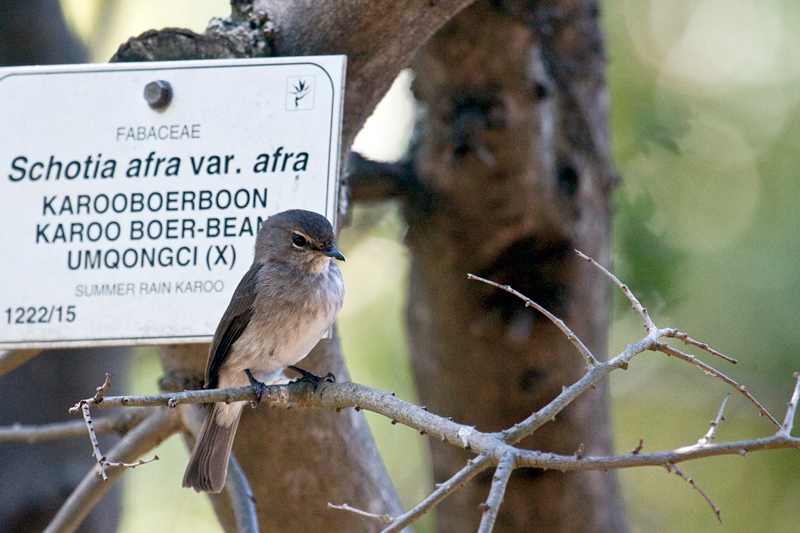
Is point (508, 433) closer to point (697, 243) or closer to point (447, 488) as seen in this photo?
point (447, 488)

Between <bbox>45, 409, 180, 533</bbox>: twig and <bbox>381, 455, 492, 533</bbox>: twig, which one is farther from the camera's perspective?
<bbox>45, 409, 180, 533</bbox>: twig

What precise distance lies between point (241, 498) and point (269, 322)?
614 millimetres

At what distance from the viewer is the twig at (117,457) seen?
301 centimetres

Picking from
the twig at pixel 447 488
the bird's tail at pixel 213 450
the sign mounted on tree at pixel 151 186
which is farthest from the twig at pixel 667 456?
the bird's tail at pixel 213 450

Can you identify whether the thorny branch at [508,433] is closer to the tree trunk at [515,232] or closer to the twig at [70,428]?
the twig at [70,428]

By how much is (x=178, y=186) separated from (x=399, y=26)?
1018 mm

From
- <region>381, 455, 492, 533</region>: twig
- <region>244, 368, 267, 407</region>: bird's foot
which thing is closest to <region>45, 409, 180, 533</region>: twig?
<region>244, 368, 267, 407</region>: bird's foot

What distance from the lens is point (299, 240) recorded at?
299 centimetres

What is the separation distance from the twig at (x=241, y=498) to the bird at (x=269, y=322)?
41 millimetres

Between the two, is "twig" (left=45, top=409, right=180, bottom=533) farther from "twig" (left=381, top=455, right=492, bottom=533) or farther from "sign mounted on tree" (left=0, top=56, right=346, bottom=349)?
"twig" (left=381, top=455, right=492, bottom=533)

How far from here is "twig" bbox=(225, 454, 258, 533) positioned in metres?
2.75

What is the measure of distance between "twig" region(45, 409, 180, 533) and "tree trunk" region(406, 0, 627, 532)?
1695mm

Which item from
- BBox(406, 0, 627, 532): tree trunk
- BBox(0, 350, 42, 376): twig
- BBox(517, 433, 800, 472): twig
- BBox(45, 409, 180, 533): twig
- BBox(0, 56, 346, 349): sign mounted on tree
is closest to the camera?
BBox(517, 433, 800, 472): twig

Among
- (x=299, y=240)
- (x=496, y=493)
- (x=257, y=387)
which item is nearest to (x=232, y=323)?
Answer: (x=299, y=240)
